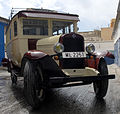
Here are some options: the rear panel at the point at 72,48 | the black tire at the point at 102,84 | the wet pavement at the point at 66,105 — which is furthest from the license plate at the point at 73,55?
the wet pavement at the point at 66,105

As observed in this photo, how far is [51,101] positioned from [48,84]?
104 cm

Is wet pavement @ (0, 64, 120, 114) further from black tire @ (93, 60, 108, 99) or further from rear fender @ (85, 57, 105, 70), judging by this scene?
rear fender @ (85, 57, 105, 70)

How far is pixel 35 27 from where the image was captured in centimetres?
551

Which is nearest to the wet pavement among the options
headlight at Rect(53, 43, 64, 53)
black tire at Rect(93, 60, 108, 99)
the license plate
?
black tire at Rect(93, 60, 108, 99)

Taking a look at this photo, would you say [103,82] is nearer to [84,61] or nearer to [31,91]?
[84,61]

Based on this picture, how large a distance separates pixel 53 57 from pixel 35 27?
167 cm

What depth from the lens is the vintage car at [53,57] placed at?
3.76 m

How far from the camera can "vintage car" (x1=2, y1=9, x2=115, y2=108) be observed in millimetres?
3760

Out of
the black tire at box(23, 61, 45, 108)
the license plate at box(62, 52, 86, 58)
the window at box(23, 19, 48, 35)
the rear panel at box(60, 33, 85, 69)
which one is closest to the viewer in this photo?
the black tire at box(23, 61, 45, 108)

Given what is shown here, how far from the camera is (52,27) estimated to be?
5.63 meters

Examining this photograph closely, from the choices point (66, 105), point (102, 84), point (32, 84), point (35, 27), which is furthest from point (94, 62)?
point (35, 27)

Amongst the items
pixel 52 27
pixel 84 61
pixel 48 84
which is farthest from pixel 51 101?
pixel 52 27

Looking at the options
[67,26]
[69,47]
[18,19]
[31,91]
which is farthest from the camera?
[67,26]

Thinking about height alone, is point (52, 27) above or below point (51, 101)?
above
